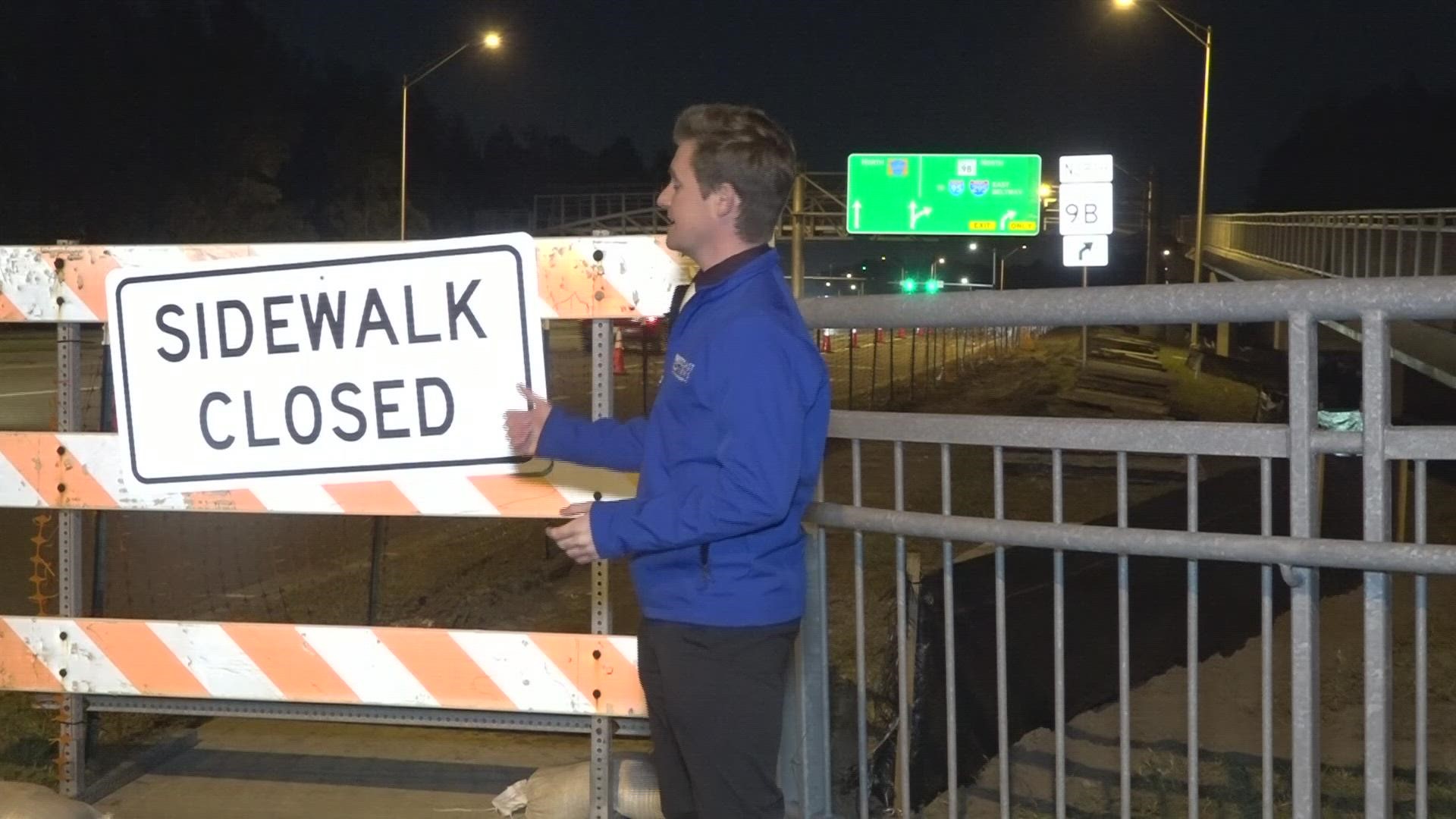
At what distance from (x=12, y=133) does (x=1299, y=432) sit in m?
62.6

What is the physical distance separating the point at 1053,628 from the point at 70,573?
3.24 metres

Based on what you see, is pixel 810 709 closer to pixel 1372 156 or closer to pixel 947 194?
pixel 947 194

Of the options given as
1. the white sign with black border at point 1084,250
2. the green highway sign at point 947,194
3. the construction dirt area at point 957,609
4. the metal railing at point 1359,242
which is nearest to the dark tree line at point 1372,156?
the metal railing at point 1359,242

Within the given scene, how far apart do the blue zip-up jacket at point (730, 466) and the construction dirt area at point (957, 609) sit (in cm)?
114

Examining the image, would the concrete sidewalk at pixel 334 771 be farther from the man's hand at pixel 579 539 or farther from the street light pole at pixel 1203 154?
the street light pole at pixel 1203 154

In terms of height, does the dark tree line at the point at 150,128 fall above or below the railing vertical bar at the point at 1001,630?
above

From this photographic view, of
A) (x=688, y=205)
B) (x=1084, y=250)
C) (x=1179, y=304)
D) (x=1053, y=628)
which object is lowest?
(x=1053, y=628)

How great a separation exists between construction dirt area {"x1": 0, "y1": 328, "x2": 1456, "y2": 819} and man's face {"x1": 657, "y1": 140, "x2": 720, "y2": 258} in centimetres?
140

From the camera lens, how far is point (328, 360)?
15.2 feet

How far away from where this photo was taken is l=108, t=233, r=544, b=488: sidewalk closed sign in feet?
14.8

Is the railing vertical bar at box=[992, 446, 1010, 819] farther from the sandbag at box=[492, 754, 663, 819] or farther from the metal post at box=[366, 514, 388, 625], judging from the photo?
the metal post at box=[366, 514, 388, 625]

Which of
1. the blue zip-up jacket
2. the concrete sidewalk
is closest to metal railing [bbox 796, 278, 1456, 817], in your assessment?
the blue zip-up jacket

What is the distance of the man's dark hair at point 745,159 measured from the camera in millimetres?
3295

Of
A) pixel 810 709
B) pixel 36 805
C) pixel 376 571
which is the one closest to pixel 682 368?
pixel 810 709
